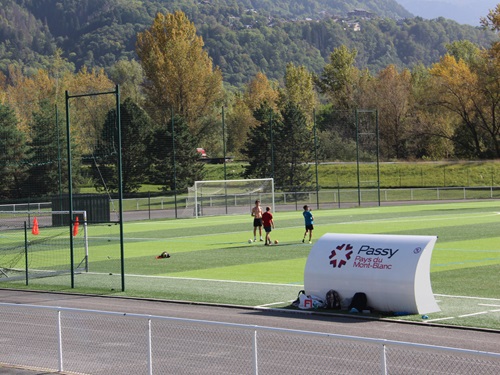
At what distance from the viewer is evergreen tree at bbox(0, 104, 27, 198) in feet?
205

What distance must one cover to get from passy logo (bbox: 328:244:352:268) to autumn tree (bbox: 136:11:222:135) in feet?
229

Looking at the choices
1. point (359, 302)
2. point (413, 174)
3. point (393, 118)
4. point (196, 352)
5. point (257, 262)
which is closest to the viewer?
point (196, 352)

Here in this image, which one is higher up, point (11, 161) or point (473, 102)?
point (473, 102)

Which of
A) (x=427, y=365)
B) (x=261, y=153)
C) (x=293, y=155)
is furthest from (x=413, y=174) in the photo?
(x=427, y=365)

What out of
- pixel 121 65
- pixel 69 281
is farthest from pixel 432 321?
pixel 121 65

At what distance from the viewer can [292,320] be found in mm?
19312

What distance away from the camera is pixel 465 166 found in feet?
287

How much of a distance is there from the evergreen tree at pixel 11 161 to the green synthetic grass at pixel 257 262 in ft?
42.8

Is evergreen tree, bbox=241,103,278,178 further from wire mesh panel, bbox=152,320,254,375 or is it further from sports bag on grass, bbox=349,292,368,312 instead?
wire mesh panel, bbox=152,320,254,375

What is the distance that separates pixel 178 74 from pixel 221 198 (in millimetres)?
35019

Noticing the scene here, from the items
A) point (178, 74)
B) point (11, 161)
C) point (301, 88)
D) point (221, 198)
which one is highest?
point (301, 88)

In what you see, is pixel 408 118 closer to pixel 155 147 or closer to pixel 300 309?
pixel 155 147

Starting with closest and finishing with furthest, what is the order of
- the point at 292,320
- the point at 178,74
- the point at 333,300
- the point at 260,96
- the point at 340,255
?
the point at 292,320
the point at 333,300
the point at 340,255
the point at 178,74
the point at 260,96

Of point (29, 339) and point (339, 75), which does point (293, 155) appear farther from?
point (339, 75)
